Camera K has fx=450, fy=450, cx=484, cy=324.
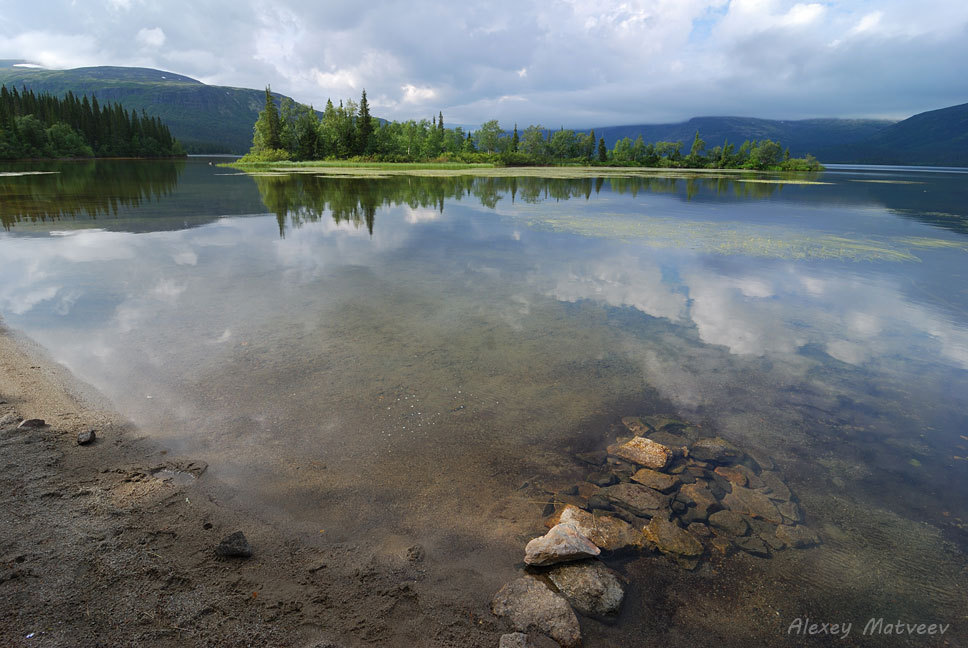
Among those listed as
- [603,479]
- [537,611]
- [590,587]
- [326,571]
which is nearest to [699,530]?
[603,479]

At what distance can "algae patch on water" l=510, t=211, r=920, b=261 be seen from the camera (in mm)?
22344

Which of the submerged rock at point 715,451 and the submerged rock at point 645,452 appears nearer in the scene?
the submerged rock at point 645,452

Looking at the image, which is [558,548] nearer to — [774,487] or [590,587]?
[590,587]

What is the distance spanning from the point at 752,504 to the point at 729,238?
22.8 meters

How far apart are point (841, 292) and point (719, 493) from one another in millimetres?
13715

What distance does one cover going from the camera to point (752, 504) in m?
6.48

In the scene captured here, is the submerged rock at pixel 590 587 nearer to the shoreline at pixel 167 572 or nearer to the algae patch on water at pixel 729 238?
Answer: the shoreline at pixel 167 572

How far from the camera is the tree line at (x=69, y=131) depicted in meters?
101

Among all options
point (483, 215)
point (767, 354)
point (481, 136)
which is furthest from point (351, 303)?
point (481, 136)

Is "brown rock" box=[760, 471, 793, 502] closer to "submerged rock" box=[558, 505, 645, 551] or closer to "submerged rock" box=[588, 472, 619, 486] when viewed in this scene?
"submerged rock" box=[588, 472, 619, 486]

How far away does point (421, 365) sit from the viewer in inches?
383

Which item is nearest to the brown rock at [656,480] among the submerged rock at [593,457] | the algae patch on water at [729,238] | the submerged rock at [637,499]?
the submerged rock at [637,499]

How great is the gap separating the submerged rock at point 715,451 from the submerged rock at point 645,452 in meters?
0.47

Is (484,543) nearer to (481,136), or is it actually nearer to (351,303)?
(351,303)
